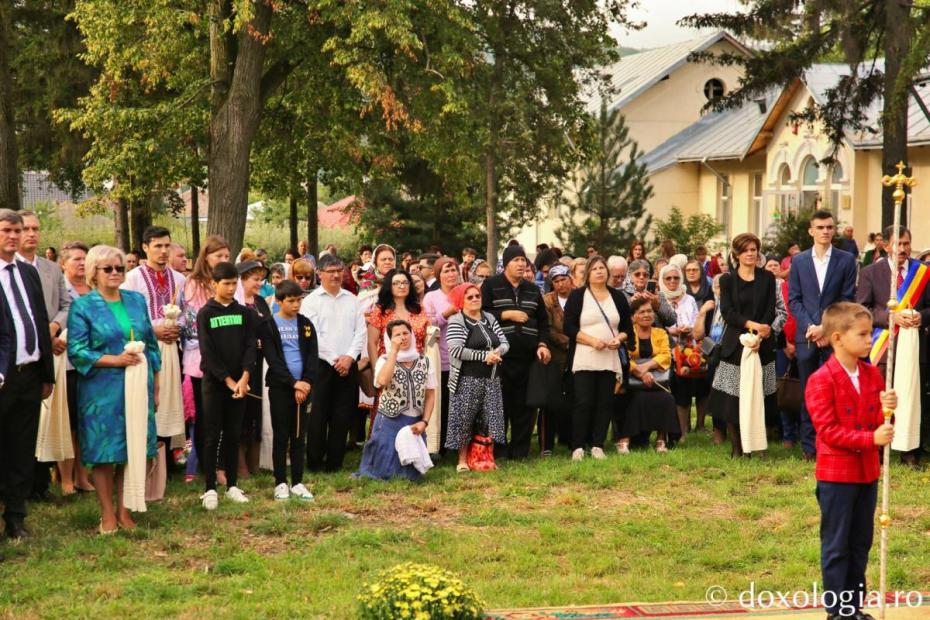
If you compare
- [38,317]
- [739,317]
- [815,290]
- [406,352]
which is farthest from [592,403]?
[38,317]

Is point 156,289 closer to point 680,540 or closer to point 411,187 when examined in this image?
point 680,540

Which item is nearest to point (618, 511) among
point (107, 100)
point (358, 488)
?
point (358, 488)

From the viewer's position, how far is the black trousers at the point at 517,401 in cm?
1202

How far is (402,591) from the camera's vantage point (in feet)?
18.5

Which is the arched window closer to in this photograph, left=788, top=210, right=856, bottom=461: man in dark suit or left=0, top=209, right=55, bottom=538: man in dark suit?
left=788, top=210, right=856, bottom=461: man in dark suit

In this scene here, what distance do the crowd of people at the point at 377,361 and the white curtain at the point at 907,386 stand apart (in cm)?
13

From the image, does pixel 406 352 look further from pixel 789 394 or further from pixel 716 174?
pixel 716 174

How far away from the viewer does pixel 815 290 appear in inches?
446

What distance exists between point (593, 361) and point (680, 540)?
10.8ft

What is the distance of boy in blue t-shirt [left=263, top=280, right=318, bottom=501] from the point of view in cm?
997

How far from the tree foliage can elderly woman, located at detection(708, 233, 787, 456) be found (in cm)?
2524

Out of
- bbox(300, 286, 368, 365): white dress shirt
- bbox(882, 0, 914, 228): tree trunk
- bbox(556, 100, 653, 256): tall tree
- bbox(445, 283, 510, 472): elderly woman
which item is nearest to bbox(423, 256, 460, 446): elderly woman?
bbox(445, 283, 510, 472): elderly woman

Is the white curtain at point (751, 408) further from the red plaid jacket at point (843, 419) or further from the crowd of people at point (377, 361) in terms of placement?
the red plaid jacket at point (843, 419)

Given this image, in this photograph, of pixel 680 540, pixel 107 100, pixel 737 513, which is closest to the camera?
pixel 680 540
